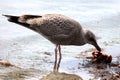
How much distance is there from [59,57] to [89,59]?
75 cm

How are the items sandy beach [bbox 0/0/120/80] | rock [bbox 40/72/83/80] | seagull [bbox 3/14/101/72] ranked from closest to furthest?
rock [bbox 40/72/83/80] < sandy beach [bbox 0/0/120/80] < seagull [bbox 3/14/101/72]

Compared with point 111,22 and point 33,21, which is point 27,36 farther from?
point 111,22

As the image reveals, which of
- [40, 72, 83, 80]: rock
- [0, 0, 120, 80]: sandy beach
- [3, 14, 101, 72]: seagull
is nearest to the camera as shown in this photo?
[40, 72, 83, 80]: rock

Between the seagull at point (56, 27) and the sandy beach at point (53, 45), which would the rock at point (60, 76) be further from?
the seagull at point (56, 27)

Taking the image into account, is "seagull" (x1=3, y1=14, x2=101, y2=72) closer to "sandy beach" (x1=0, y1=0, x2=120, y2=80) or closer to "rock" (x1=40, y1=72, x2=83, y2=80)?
"sandy beach" (x1=0, y1=0, x2=120, y2=80)

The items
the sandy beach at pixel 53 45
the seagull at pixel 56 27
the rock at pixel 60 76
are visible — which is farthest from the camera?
the seagull at pixel 56 27

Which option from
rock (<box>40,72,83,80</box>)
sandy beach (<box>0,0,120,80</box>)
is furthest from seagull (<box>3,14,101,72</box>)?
rock (<box>40,72,83,80</box>)

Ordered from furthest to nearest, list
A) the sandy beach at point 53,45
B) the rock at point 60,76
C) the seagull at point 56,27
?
the seagull at point 56,27
the sandy beach at point 53,45
the rock at point 60,76

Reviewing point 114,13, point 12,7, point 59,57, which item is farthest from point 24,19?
point 114,13

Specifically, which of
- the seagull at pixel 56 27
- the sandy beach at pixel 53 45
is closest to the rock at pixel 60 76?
the sandy beach at pixel 53 45

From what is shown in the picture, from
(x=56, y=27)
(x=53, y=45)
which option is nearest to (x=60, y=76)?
(x=56, y=27)

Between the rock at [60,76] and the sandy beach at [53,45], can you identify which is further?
the sandy beach at [53,45]

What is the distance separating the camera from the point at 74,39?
849cm

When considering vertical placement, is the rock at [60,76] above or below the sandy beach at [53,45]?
below
